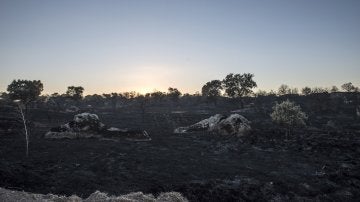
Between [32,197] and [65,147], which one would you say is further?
[65,147]

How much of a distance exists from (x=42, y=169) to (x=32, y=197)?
46.2 ft

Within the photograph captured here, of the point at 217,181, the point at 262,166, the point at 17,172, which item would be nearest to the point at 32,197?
the point at 17,172

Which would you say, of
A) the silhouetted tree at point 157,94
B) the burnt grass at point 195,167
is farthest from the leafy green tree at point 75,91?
the burnt grass at point 195,167

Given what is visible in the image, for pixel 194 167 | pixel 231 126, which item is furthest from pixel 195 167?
pixel 231 126

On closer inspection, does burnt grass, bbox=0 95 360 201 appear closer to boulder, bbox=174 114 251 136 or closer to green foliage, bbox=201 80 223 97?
boulder, bbox=174 114 251 136

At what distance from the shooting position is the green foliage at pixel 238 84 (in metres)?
122

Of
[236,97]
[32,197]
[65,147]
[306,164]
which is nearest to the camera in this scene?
[32,197]

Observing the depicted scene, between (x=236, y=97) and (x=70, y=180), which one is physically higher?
(x=236, y=97)

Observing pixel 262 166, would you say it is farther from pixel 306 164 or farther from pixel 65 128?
pixel 65 128

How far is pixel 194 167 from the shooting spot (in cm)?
3741

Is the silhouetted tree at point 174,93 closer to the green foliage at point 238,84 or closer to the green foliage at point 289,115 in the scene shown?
the green foliage at point 238,84

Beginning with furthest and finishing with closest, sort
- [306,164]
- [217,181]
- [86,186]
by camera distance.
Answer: [306,164] → [217,181] → [86,186]

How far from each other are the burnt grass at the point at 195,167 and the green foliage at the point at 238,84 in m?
63.0

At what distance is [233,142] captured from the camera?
56219 mm
